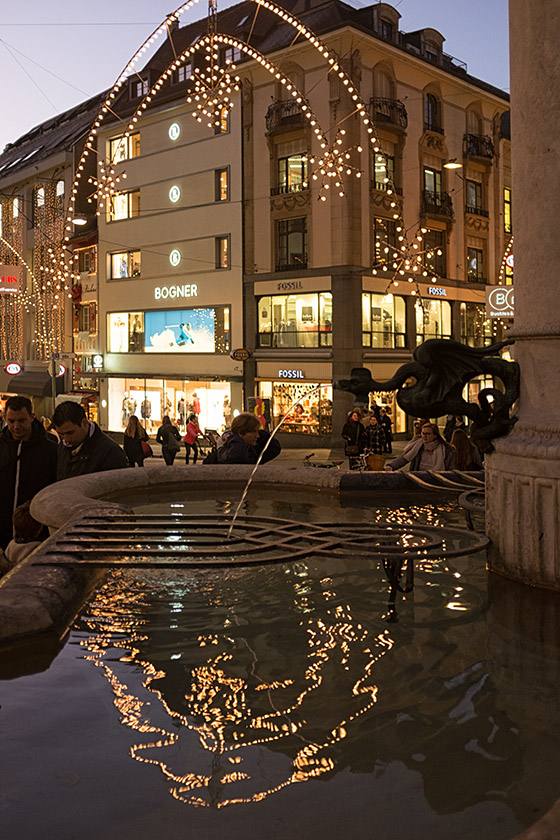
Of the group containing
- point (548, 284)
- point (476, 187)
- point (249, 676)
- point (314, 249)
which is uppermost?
point (476, 187)

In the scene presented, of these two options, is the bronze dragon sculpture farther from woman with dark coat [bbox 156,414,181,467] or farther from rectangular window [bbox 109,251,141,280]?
rectangular window [bbox 109,251,141,280]

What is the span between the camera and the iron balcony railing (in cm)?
3784

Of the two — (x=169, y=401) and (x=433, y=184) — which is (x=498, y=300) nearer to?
(x=433, y=184)

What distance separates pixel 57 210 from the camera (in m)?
44.8

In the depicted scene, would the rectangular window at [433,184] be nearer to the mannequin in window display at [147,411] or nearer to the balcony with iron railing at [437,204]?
the balcony with iron railing at [437,204]

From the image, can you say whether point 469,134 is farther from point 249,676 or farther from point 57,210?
point 249,676

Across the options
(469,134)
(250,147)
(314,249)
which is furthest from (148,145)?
(469,134)

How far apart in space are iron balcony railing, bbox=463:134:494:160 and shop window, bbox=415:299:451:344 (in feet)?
21.7

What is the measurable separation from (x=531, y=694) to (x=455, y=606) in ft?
3.48

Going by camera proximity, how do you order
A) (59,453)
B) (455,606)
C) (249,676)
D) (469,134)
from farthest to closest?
(469,134)
(59,453)
(455,606)
(249,676)

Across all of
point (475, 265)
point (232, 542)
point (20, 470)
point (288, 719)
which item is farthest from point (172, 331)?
point (288, 719)

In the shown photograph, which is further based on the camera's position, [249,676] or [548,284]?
[548,284]

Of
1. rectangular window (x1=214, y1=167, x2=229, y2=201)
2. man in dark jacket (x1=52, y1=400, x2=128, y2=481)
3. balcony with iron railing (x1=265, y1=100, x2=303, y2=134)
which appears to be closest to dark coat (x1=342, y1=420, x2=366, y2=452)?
man in dark jacket (x1=52, y1=400, x2=128, y2=481)

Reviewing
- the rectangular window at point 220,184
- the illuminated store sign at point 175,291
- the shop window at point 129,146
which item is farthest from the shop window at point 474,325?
the shop window at point 129,146
